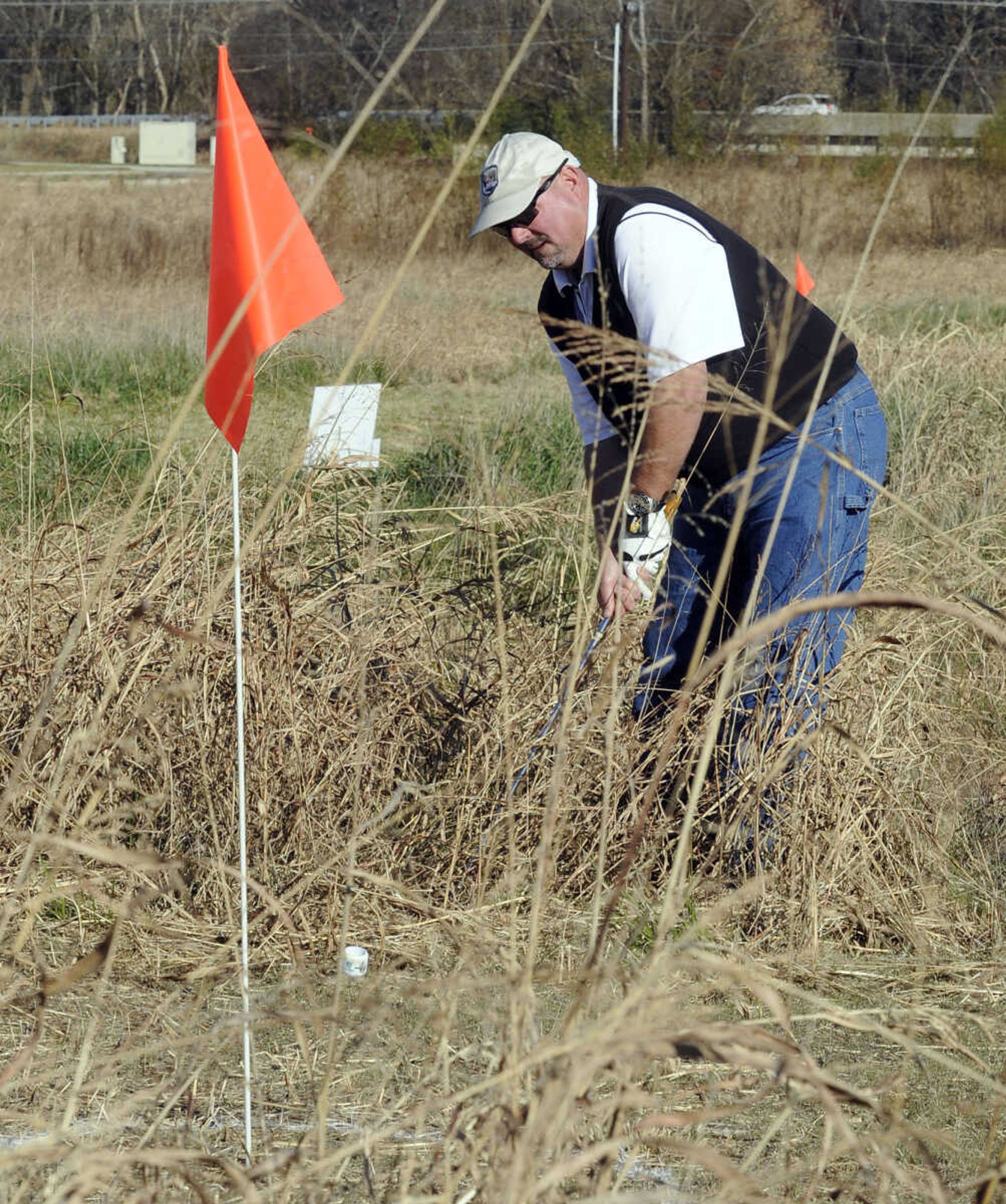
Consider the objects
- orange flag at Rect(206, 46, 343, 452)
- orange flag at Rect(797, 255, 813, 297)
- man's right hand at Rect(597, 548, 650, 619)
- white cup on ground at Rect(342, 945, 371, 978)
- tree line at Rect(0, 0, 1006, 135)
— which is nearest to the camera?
orange flag at Rect(206, 46, 343, 452)

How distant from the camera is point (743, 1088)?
6.93 ft

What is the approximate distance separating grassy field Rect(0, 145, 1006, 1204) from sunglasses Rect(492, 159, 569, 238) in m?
0.39

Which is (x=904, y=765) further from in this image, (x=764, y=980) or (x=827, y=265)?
(x=827, y=265)

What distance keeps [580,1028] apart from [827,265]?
14.4 meters

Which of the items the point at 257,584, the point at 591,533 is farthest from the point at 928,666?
Result: the point at 257,584

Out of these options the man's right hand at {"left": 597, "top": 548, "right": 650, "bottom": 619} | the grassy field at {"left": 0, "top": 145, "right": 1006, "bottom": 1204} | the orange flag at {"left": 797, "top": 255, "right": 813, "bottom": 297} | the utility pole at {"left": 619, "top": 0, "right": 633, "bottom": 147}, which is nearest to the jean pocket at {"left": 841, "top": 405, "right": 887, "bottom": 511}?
the grassy field at {"left": 0, "top": 145, "right": 1006, "bottom": 1204}

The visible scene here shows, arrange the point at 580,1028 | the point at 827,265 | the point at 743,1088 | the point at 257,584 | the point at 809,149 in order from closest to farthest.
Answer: the point at 580,1028 → the point at 743,1088 → the point at 257,584 → the point at 827,265 → the point at 809,149

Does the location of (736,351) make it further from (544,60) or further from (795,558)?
(544,60)

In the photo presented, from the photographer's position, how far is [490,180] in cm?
304

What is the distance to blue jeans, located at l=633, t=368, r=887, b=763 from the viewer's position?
3039 millimetres

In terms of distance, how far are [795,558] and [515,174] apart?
0.97 meters

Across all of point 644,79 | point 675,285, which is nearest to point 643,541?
point 675,285

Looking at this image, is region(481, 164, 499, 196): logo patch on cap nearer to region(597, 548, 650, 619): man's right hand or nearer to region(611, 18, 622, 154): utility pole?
region(597, 548, 650, 619): man's right hand

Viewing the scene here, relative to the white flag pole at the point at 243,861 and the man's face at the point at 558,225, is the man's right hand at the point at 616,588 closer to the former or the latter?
the man's face at the point at 558,225
